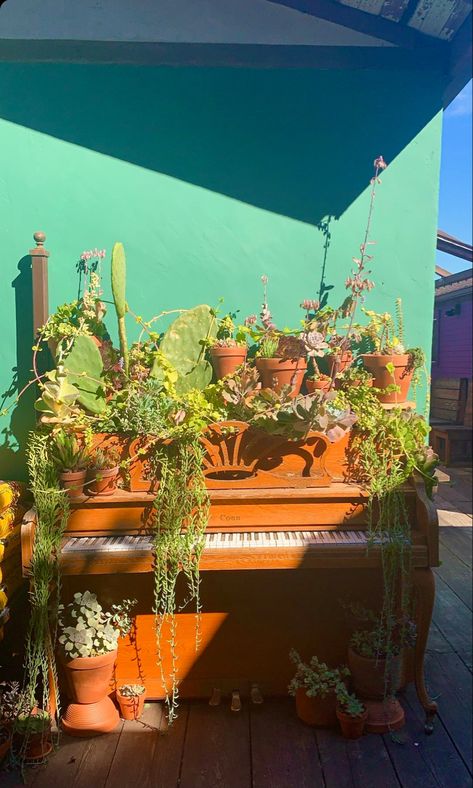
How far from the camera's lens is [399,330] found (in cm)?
302

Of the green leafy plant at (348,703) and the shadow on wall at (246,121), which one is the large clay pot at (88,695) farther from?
the shadow on wall at (246,121)

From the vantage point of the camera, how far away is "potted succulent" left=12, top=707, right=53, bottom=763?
2.32 meters

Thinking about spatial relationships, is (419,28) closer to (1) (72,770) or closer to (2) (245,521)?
(2) (245,521)

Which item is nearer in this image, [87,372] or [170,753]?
[170,753]

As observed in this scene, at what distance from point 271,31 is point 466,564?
12.2 ft

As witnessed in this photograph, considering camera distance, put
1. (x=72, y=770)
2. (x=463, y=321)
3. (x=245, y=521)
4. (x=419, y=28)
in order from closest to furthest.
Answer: (x=72, y=770) → (x=245, y=521) → (x=419, y=28) → (x=463, y=321)

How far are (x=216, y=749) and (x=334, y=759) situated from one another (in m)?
0.48

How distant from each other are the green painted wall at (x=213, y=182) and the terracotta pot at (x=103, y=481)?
74cm

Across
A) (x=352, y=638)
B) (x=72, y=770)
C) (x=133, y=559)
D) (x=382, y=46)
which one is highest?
(x=382, y=46)

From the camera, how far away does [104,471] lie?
8.04 feet

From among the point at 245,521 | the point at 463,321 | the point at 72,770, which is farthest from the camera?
the point at 463,321

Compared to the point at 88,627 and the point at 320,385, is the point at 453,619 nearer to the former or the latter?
the point at 320,385

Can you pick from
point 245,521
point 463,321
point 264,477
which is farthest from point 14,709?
point 463,321

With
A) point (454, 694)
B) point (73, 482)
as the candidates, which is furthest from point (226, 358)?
point (454, 694)
